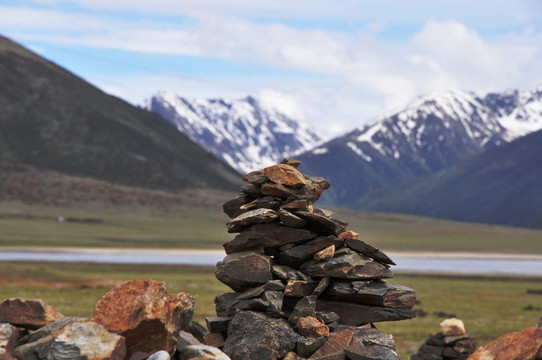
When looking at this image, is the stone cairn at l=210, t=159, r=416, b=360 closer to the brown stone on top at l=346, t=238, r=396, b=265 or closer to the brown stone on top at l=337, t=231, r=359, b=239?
the brown stone on top at l=346, t=238, r=396, b=265

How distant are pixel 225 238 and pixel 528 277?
3674 inches

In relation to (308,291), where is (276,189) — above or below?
above

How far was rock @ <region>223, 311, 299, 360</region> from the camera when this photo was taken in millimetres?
15797

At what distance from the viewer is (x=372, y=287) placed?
1727 centimetres

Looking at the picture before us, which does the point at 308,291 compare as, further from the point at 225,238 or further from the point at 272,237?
the point at 225,238

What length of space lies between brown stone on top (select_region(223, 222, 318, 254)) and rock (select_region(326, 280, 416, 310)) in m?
1.29

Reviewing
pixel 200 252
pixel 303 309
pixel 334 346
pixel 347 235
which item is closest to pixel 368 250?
pixel 347 235

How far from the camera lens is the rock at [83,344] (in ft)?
44.3

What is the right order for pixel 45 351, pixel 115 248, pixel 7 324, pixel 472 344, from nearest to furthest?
pixel 45 351 < pixel 7 324 < pixel 472 344 < pixel 115 248

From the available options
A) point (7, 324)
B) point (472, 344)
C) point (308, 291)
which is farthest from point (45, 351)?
point (472, 344)

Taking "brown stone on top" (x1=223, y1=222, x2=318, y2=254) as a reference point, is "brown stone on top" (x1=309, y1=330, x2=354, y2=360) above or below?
below

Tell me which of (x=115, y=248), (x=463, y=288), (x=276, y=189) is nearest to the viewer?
(x=276, y=189)

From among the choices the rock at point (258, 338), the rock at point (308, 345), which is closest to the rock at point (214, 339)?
the rock at point (258, 338)

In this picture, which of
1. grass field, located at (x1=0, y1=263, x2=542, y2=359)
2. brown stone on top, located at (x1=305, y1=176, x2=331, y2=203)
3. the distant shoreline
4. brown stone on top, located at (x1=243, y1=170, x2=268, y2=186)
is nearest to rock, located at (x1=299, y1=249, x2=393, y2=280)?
brown stone on top, located at (x1=305, y1=176, x2=331, y2=203)
